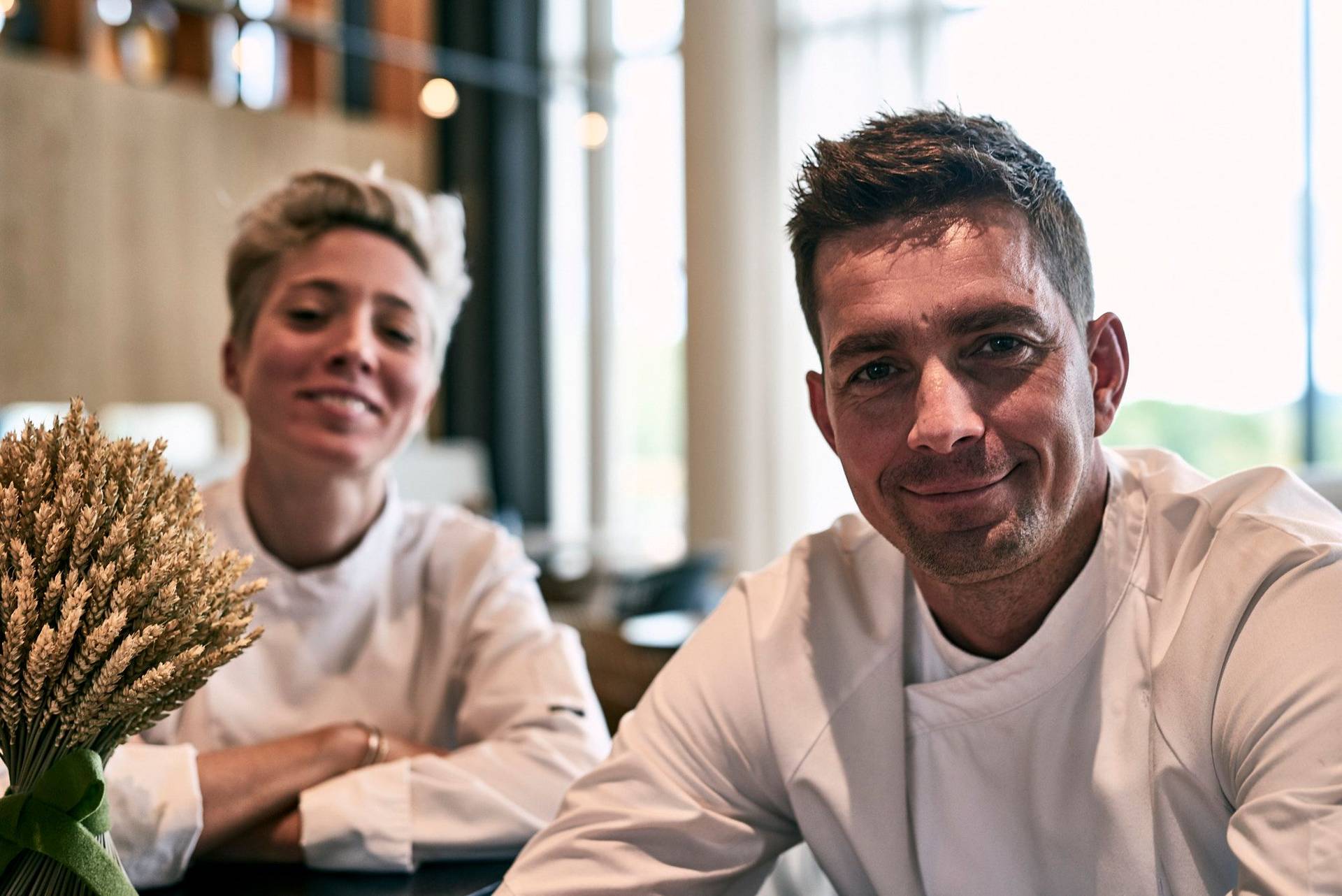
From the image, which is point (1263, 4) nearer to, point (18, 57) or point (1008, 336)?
point (1008, 336)

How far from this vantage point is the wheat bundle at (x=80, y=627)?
0.93 m

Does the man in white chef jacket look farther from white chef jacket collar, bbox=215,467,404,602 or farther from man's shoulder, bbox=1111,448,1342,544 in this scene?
white chef jacket collar, bbox=215,467,404,602

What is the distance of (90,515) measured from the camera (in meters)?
0.94

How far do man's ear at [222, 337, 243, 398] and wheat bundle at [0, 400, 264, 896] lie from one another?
0.92 metres

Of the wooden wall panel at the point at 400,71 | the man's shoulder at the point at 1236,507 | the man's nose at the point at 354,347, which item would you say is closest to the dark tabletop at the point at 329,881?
the man's nose at the point at 354,347

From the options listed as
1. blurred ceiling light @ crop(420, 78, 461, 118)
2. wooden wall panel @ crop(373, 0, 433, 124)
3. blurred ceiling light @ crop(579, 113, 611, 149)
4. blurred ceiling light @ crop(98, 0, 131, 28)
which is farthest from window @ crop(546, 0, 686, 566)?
blurred ceiling light @ crop(98, 0, 131, 28)

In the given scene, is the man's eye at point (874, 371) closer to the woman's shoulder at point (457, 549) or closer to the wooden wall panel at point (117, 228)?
the woman's shoulder at point (457, 549)

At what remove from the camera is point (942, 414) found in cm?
113

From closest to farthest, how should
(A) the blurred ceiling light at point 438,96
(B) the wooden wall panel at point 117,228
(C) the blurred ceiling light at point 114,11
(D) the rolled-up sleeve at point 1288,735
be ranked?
1. (D) the rolled-up sleeve at point 1288,735
2. (A) the blurred ceiling light at point 438,96
3. (B) the wooden wall panel at point 117,228
4. (C) the blurred ceiling light at point 114,11

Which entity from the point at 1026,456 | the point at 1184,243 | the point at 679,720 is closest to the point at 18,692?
the point at 679,720

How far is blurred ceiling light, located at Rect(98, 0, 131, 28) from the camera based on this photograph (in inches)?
243

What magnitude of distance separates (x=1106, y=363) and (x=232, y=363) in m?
1.27

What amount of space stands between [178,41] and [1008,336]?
6.88m

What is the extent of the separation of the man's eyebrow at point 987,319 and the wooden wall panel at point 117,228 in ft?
17.6
